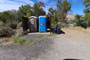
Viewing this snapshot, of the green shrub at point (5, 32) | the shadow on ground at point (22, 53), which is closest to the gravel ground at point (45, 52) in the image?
the shadow on ground at point (22, 53)

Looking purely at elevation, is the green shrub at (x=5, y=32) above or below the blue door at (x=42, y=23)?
below

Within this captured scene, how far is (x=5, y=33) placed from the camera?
1022cm

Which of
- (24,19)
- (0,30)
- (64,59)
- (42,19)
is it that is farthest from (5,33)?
(64,59)

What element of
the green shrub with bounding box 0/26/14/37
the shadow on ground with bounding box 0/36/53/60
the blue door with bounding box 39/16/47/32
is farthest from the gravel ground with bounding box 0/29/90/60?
the blue door with bounding box 39/16/47/32

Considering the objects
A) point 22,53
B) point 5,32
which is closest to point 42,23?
point 5,32

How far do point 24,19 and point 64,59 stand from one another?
9162mm

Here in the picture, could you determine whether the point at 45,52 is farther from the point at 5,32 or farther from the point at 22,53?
the point at 5,32

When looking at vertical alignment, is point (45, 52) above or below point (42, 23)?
below

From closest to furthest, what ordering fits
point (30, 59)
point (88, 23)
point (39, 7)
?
point (30, 59) < point (88, 23) < point (39, 7)

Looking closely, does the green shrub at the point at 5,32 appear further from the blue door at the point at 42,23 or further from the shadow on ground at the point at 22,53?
the shadow on ground at the point at 22,53

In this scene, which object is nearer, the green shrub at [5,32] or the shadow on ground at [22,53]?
the shadow on ground at [22,53]

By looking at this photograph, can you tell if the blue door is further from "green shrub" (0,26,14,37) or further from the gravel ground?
the gravel ground

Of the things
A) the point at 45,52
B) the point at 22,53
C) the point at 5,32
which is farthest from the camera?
the point at 5,32

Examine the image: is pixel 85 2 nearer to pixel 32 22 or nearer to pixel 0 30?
pixel 32 22
